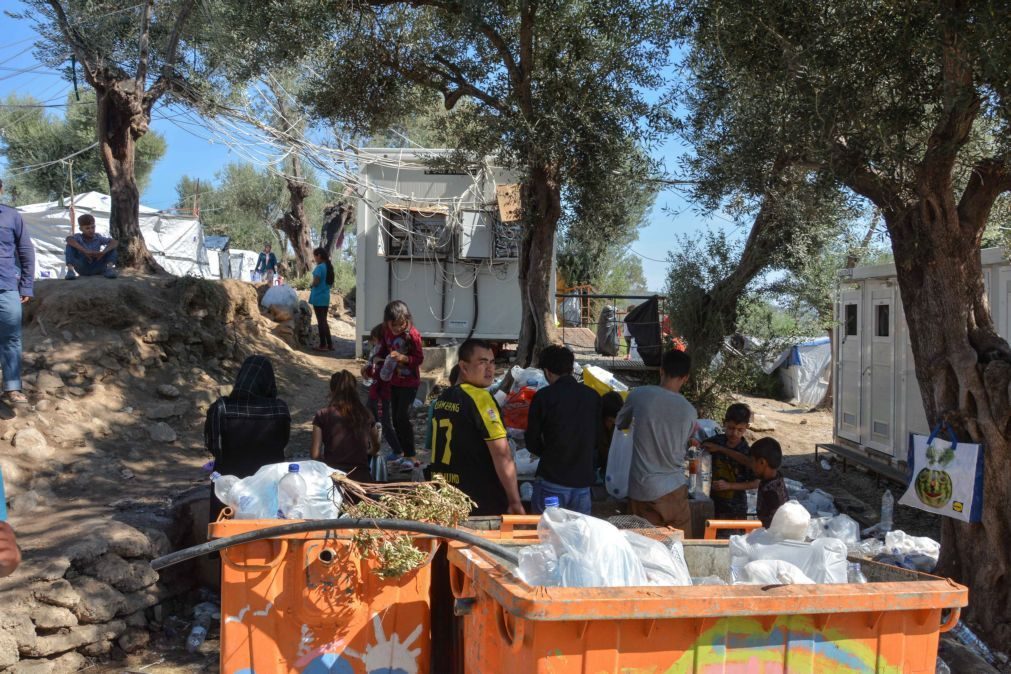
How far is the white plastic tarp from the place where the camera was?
1864 centimetres

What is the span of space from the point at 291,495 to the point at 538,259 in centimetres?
722

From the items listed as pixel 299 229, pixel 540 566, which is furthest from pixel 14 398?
pixel 299 229

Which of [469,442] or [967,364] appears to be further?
[967,364]

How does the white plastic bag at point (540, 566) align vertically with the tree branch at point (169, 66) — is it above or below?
below

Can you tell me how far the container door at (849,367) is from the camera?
10.9 meters

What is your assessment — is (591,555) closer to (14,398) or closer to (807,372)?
(14,398)

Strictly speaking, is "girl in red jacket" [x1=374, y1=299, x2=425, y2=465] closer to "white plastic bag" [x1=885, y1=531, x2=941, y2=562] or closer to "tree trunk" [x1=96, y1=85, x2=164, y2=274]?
"white plastic bag" [x1=885, y1=531, x2=941, y2=562]

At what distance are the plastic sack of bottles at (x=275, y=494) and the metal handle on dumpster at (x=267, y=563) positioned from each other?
0.30m

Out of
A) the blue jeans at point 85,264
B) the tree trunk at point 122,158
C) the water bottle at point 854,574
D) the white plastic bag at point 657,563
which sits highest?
the tree trunk at point 122,158

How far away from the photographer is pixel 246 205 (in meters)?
37.4

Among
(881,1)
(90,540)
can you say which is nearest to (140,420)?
(90,540)

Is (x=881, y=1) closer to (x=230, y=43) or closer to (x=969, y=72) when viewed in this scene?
(x=969, y=72)

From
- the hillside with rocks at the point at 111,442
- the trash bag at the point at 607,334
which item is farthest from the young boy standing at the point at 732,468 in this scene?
the trash bag at the point at 607,334

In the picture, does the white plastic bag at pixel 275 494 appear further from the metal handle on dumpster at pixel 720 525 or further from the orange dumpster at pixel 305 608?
the metal handle on dumpster at pixel 720 525
